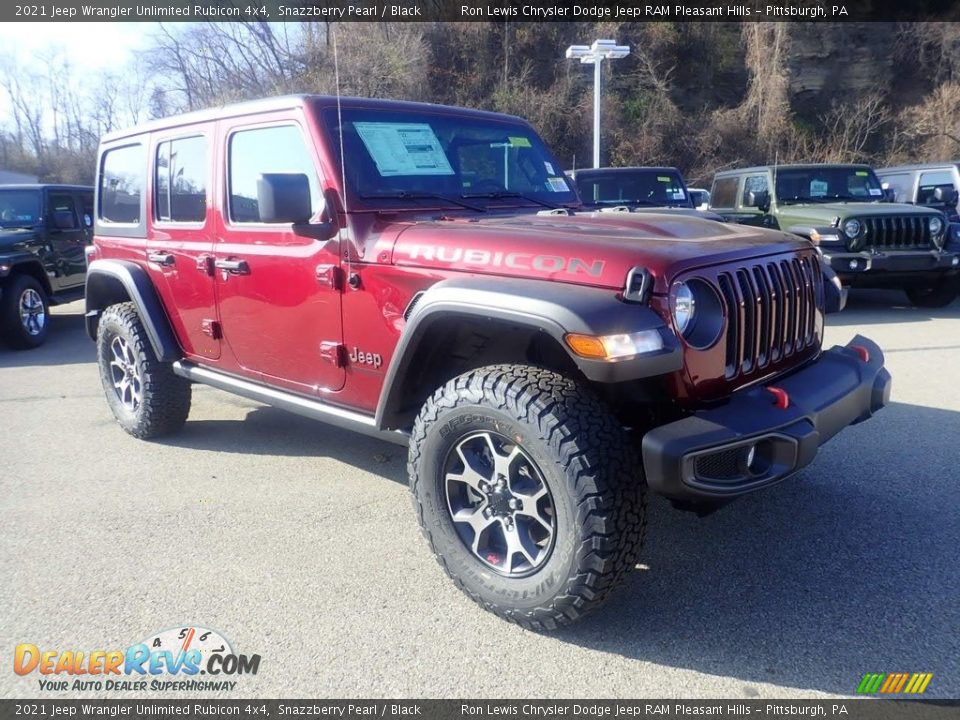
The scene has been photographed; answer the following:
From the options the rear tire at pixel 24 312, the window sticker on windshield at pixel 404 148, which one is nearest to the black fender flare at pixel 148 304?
the window sticker on windshield at pixel 404 148

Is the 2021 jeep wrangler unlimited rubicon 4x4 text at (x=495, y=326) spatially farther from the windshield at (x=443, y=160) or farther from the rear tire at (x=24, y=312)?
the rear tire at (x=24, y=312)

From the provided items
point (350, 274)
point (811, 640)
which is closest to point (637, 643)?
Answer: point (811, 640)

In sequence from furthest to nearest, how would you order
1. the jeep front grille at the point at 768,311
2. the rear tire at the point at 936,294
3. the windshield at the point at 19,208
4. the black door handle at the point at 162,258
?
the windshield at the point at 19,208 → the rear tire at the point at 936,294 → the black door handle at the point at 162,258 → the jeep front grille at the point at 768,311

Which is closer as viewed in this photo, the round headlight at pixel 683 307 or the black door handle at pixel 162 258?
the round headlight at pixel 683 307

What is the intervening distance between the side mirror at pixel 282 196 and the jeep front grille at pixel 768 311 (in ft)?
5.52

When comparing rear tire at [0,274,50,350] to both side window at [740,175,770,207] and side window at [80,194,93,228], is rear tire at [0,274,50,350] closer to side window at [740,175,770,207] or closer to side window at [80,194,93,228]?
side window at [80,194,93,228]

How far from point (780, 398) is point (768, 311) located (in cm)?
43

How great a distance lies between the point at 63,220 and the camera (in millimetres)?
9047

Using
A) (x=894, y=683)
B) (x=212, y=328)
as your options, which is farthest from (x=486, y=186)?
(x=894, y=683)

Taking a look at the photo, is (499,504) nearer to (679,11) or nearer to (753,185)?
(753,185)

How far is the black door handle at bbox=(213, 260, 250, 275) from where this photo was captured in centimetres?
377

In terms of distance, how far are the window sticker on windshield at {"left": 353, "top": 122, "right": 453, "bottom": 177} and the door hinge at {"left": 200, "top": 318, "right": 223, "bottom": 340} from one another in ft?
4.44

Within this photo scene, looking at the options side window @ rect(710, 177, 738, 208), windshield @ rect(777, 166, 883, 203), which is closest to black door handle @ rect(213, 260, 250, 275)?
windshield @ rect(777, 166, 883, 203)

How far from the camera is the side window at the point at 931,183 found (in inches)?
394
